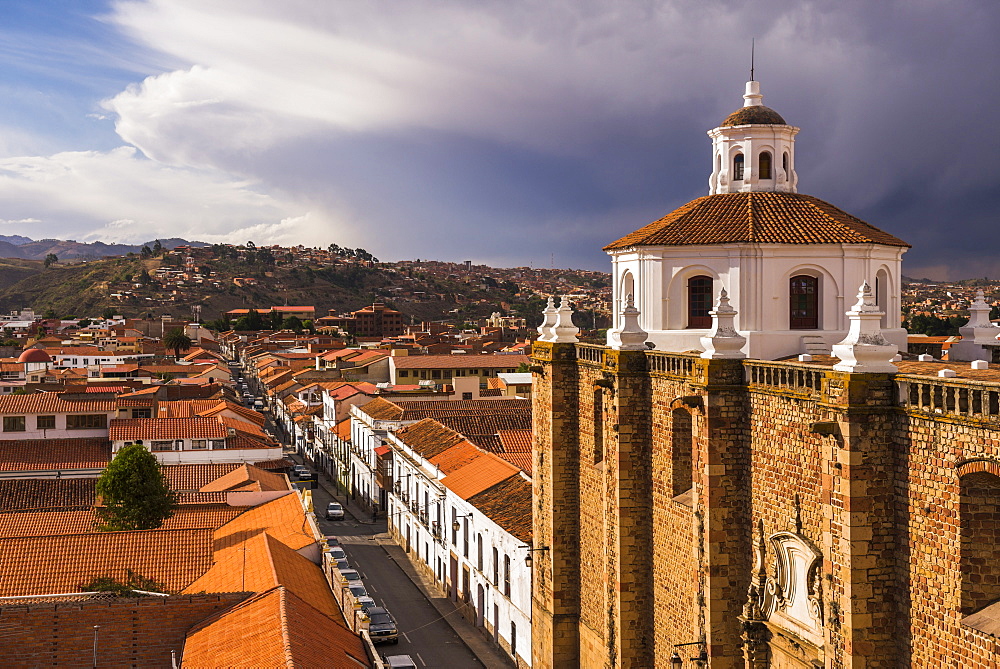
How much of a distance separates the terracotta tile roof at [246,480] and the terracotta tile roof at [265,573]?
36.4 ft

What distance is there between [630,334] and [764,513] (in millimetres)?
6006

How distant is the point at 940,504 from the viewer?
1351 cm

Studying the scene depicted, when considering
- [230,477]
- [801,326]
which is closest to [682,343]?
[801,326]

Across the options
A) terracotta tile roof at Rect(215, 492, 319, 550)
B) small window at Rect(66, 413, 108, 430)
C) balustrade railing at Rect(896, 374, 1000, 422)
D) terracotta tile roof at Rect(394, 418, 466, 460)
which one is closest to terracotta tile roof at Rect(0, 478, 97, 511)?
small window at Rect(66, 413, 108, 430)

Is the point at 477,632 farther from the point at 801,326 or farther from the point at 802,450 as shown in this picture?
the point at 802,450

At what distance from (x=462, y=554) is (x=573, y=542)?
11.7 m

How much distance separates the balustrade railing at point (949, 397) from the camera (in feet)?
41.1

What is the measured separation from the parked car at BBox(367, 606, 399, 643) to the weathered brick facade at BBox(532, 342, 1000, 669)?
331 inches

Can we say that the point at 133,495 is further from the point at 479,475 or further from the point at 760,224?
the point at 760,224

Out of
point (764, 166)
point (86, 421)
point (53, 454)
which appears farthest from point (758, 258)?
point (86, 421)

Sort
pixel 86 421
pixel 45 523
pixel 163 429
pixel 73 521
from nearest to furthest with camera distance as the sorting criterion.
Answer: pixel 45 523
pixel 73 521
pixel 163 429
pixel 86 421

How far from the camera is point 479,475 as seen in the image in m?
39.0

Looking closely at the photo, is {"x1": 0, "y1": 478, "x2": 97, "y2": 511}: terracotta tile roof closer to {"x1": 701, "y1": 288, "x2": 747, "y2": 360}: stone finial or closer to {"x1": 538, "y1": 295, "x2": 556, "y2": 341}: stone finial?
{"x1": 538, "y1": 295, "x2": 556, "y2": 341}: stone finial

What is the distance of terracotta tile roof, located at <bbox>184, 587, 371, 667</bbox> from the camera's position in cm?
1883
